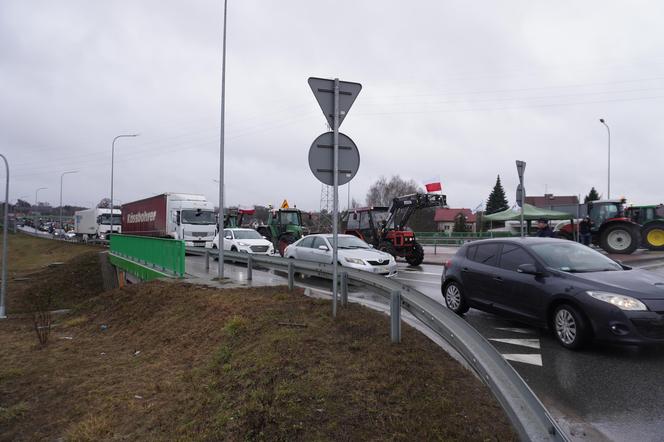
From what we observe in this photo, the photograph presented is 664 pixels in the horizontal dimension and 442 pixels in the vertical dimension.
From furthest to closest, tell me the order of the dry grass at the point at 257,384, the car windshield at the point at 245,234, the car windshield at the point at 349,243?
the car windshield at the point at 245,234 → the car windshield at the point at 349,243 → the dry grass at the point at 257,384

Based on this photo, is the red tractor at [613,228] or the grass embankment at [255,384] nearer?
the grass embankment at [255,384]

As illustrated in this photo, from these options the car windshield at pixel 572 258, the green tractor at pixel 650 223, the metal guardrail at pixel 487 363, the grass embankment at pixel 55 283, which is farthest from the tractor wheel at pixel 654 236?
the grass embankment at pixel 55 283

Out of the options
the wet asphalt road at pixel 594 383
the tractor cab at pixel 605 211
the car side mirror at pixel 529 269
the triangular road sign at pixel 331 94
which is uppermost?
the triangular road sign at pixel 331 94

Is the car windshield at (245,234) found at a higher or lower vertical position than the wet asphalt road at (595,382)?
higher

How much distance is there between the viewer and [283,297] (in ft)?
26.2

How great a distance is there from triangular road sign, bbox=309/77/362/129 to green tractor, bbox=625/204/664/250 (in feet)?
63.4

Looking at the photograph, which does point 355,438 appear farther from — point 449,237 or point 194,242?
point 449,237

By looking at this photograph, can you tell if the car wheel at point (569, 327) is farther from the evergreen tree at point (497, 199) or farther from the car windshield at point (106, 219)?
the evergreen tree at point (497, 199)

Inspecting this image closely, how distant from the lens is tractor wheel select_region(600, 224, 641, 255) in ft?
58.5

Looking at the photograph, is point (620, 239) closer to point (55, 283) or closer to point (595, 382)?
point (595, 382)

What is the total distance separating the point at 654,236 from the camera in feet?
64.2

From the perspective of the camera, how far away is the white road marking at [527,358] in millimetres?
5176

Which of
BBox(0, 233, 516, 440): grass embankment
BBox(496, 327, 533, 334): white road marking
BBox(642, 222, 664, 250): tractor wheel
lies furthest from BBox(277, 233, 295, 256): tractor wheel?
BBox(642, 222, 664, 250): tractor wheel

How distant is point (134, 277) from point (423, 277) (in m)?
11.1
